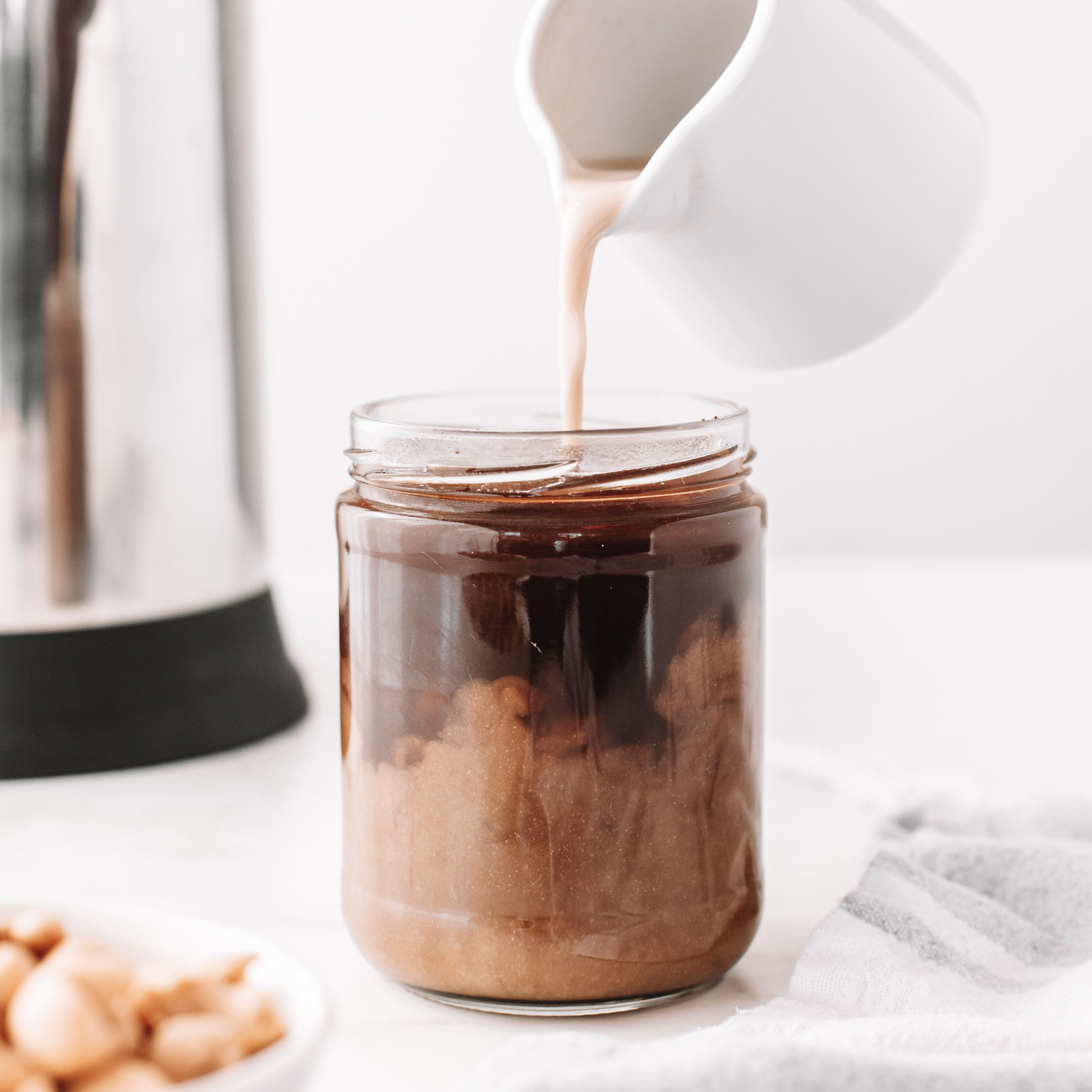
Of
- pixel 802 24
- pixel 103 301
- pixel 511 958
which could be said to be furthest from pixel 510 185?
→ pixel 511 958

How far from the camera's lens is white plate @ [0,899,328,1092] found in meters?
0.34

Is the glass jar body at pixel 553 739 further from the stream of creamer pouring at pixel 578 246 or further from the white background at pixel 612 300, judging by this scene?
the white background at pixel 612 300

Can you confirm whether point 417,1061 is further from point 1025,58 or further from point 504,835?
point 1025,58

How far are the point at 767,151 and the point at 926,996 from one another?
323 millimetres

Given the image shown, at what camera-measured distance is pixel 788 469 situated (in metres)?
1.38

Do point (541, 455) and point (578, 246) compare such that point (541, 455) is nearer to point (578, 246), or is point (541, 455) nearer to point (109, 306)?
point (578, 246)

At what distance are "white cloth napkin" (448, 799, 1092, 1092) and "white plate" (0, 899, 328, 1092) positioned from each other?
6 centimetres

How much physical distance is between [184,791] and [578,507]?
40 centimetres

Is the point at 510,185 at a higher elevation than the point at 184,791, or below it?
Answer: higher

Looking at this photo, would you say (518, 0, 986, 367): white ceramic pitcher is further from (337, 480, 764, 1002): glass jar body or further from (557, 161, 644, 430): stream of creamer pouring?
(337, 480, 764, 1002): glass jar body

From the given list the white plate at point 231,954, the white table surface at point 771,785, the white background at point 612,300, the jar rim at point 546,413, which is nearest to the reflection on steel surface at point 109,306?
the white table surface at point 771,785

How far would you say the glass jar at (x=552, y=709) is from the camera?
0.49m

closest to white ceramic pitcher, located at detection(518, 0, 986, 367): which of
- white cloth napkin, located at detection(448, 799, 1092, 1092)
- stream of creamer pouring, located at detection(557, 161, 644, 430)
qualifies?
stream of creamer pouring, located at detection(557, 161, 644, 430)

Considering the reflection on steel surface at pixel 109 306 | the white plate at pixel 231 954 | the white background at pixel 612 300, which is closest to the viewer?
the white plate at pixel 231 954
